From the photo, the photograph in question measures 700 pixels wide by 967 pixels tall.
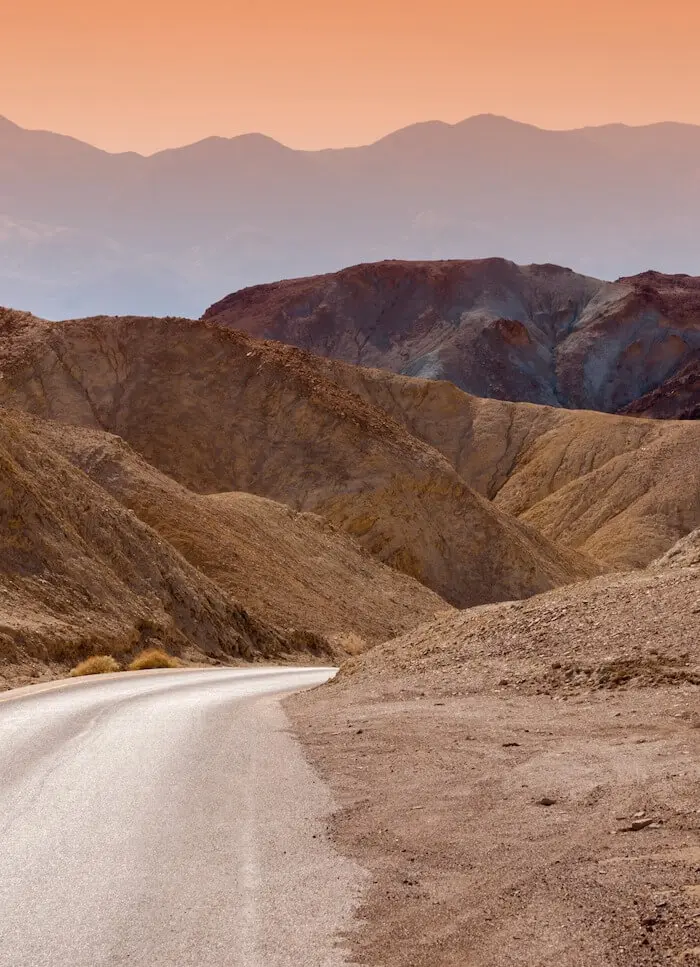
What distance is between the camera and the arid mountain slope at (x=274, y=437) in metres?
64.9

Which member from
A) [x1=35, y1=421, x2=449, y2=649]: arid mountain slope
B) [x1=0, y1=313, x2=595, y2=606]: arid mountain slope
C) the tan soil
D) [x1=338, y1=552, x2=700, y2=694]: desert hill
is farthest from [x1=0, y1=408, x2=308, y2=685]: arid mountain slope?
[x1=0, y1=313, x2=595, y2=606]: arid mountain slope

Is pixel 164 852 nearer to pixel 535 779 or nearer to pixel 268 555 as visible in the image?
pixel 535 779

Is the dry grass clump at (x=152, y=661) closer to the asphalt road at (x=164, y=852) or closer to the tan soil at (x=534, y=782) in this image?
the tan soil at (x=534, y=782)

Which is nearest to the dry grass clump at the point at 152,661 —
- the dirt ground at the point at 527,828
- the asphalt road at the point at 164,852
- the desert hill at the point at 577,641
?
the desert hill at the point at 577,641

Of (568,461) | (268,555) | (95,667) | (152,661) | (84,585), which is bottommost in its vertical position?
(152,661)

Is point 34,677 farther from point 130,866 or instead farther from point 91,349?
point 91,349

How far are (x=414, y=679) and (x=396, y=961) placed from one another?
414 inches

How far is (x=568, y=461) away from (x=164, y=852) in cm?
8767

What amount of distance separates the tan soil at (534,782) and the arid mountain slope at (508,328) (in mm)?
117347

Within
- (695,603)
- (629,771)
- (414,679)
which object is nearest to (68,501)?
(414,679)

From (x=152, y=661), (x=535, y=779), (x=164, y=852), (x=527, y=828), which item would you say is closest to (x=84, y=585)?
(x=152, y=661)

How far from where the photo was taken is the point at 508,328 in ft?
463

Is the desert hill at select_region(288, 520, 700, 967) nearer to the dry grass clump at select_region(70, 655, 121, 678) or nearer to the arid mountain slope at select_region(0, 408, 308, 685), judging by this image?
the dry grass clump at select_region(70, 655, 121, 678)

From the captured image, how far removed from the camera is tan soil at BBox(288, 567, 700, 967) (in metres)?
5.15
